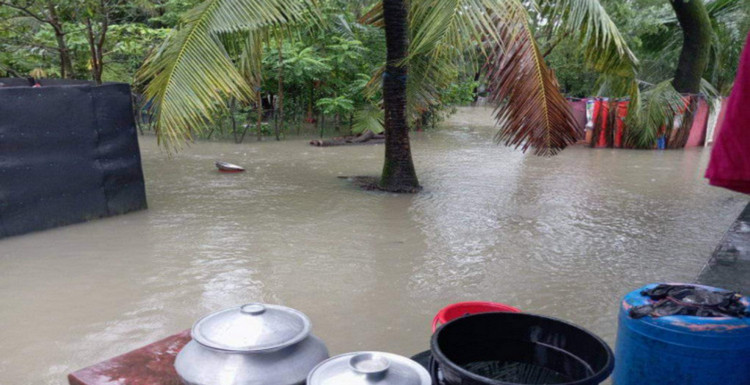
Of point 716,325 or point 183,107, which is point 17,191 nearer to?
point 183,107

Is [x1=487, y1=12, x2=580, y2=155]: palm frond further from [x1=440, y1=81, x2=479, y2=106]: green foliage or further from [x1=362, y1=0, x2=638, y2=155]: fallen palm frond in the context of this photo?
[x1=440, y1=81, x2=479, y2=106]: green foliage

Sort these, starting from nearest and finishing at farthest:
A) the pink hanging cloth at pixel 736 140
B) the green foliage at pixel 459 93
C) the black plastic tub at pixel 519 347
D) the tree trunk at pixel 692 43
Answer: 1. the pink hanging cloth at pixel 736 140
2. the black plastic tub at pixel 519 347
3. the tree trunk at pixel 692 43
4. the green foliage at pixel 459 93

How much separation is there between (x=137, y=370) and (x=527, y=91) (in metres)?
5.32

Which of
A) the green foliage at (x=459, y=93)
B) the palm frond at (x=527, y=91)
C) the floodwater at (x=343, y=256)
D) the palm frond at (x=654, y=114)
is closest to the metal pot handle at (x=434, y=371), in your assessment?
the floodwater at (x=343, y=256)

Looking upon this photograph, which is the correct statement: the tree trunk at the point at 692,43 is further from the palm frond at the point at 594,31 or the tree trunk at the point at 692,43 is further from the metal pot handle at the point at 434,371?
the metal pot handle at the point at 434,371

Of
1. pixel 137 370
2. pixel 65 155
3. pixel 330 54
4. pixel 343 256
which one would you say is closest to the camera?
pixel 137 370

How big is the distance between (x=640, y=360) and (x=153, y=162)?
38.8ft

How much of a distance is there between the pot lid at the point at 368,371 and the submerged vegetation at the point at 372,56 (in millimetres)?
4574

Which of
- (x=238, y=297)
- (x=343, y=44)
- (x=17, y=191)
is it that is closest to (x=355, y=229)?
(x=238, y=297)

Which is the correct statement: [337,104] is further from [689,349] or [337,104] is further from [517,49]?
[689,349]

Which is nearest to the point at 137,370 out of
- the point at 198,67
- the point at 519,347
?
the point at 519,347

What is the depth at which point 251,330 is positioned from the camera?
2189 mm

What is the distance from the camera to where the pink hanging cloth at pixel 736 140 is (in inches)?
86.8

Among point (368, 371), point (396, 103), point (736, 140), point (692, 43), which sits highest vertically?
point (692, 43)
